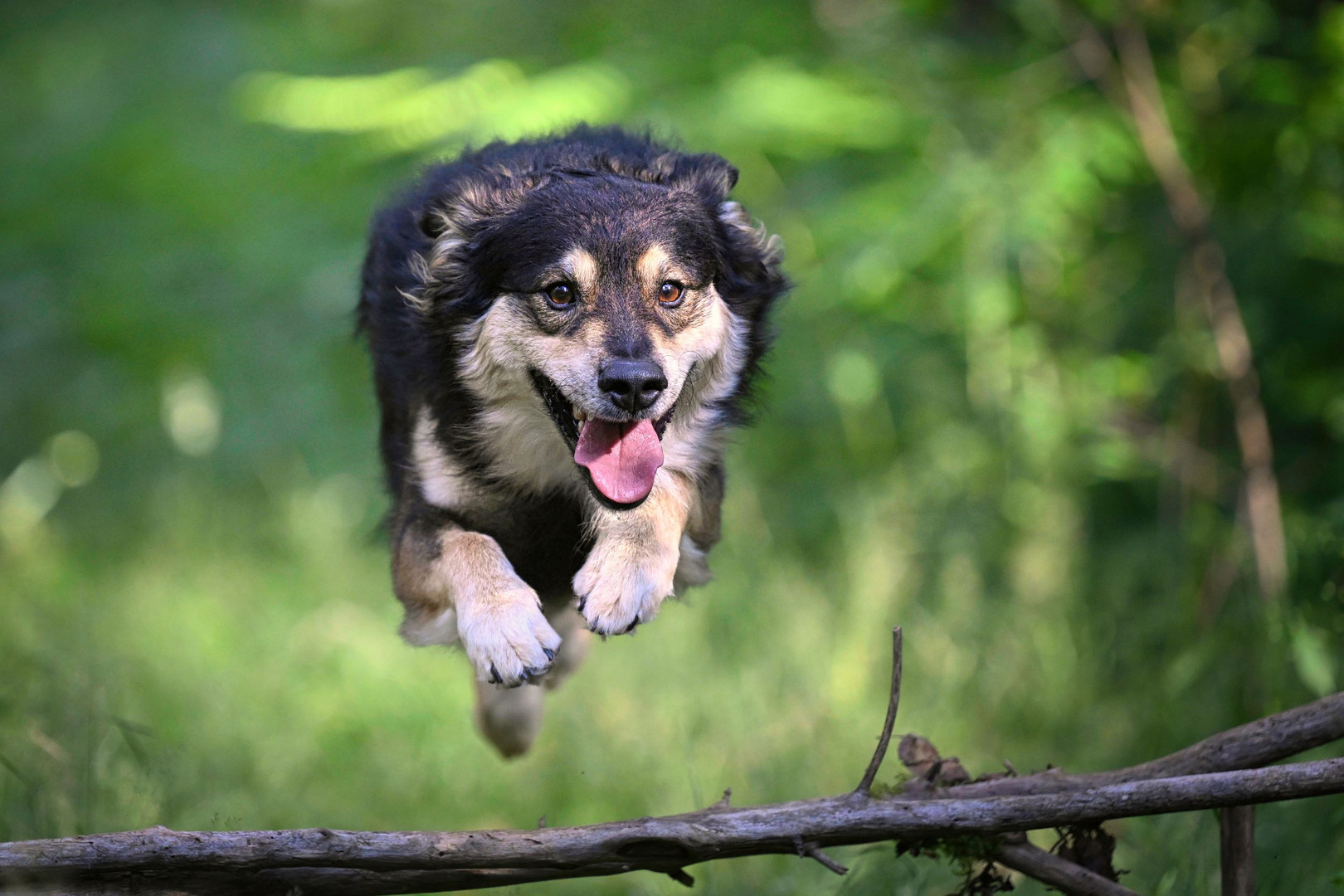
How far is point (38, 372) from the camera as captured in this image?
31.5 feet

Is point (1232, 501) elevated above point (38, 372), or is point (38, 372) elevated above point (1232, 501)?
point (38, 372)

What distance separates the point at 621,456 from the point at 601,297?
0.44 metres

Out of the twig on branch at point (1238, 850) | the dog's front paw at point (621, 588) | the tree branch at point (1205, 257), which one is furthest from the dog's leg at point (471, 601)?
the tree branch at point (1205, 257)

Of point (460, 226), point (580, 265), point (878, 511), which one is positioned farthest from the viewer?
point (878, 511)

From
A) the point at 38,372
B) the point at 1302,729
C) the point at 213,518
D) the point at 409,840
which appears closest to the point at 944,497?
the point at 1302,729

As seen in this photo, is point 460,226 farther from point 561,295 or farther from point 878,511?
point 878,511

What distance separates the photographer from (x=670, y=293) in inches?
129

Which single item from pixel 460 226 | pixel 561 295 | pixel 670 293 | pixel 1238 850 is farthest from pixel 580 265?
pixel 1238 850

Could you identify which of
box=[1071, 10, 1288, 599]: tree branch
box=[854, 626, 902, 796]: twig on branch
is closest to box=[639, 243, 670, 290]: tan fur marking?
box=[854, 626, 902, 796]: twig on branch

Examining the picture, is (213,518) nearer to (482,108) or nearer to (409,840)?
(482,108)

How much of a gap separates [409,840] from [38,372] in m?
8.57

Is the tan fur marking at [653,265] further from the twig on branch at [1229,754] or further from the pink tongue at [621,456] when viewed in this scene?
the twig on branch at [1229,754]

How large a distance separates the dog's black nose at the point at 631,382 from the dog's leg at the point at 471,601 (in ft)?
1.75

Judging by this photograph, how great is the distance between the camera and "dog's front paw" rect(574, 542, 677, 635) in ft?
9.46
